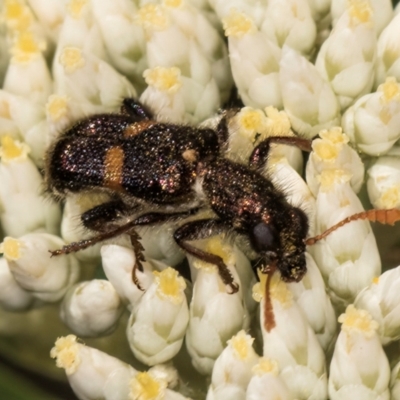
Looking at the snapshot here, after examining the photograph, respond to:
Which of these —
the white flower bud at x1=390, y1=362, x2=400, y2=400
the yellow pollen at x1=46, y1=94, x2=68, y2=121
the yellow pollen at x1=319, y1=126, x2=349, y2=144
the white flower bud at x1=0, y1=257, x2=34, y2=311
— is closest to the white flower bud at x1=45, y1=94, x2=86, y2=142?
the yellow pollen at x1=46, y1=94, x2=68, y2=121

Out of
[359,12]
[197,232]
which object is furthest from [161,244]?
[359,12]

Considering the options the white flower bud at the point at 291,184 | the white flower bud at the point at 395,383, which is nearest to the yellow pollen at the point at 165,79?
the white flower bud at the point at 291,184

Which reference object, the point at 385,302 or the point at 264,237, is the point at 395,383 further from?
the point at 264,237

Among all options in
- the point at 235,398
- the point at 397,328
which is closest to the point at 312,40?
the point at 397,328

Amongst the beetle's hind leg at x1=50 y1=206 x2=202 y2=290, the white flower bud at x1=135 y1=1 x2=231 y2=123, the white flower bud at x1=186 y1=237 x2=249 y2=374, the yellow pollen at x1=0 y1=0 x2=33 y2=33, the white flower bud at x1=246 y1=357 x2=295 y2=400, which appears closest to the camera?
the white flower bud at x1=246 y1=357 x2=295 y2=400

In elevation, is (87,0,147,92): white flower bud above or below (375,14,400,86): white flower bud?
above

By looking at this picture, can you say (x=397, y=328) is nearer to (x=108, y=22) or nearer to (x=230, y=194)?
(x=230, y=194)

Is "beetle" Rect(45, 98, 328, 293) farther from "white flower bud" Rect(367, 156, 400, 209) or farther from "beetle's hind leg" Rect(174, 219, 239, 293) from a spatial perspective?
"white flower bud" Rect(367, 156, 400, 209)
